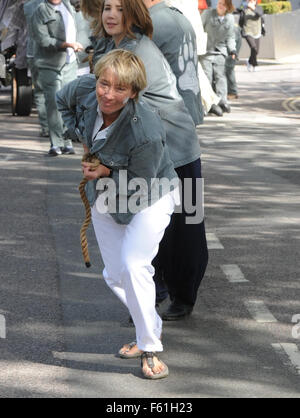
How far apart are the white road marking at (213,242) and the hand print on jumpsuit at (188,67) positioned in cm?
214

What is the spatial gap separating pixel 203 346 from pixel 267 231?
3037mm

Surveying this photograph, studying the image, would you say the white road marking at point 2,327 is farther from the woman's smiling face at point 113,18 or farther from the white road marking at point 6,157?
the white road marking at point 6,157

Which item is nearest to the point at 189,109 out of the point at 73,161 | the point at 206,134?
the point at 73,161

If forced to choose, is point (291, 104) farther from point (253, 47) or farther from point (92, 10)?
point (92, 10)

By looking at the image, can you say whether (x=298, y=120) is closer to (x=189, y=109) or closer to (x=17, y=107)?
(x=17, y=107)

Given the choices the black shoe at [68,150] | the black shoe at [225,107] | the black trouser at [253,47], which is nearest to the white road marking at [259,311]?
the black shoe at [68,150]

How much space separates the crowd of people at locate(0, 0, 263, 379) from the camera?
5.08 m

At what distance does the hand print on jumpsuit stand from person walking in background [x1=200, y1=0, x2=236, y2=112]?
1151 centimetres

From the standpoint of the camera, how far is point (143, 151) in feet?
16.6

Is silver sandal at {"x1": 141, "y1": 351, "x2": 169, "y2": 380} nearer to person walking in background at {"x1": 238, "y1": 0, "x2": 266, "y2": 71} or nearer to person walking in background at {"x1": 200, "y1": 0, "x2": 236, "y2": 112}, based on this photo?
person walking in background at {"x1": 200, "y1": 0, "x2": 236, "y2": 112}

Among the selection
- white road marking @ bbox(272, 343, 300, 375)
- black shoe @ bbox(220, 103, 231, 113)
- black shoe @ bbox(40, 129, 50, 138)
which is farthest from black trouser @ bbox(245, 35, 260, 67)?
white road marking @ bbox(272, 343, 300, 375)

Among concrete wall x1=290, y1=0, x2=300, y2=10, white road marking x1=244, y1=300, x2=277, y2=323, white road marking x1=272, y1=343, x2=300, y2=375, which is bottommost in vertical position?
concrete wall x1=290, y1=0, x2=300, y2=10

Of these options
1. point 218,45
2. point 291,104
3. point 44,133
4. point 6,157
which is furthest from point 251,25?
point 6,157

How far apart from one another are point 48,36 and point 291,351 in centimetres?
776
